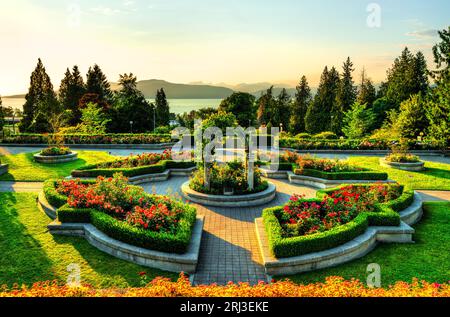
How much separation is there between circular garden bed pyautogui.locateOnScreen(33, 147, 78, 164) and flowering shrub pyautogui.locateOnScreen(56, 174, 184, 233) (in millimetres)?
9134

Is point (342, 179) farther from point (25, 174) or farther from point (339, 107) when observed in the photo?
A: point (339, 107)

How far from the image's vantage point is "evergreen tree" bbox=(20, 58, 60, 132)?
4747cm

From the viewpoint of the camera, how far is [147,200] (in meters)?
10.6

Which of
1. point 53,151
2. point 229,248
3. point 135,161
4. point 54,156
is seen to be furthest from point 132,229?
point 53,151

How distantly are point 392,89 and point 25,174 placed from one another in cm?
5324

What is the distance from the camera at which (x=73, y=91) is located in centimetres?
5694

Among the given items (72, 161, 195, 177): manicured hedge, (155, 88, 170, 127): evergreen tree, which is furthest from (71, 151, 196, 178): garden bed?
(155, 88, 170, 127): evergreen tree

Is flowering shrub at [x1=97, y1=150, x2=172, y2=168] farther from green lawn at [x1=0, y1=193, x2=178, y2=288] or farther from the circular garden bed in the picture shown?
green lawn at [x1=0, y1=193, x2=178, y2=288]

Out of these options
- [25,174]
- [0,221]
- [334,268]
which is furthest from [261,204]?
[25,174]

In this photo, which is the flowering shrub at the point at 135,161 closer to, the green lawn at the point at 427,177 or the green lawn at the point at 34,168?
the green lawn at the point at 34,168

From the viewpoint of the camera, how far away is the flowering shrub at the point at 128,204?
29.9ft

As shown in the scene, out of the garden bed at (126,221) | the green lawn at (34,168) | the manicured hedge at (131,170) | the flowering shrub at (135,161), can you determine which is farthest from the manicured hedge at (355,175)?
the green lawn at (34,168)

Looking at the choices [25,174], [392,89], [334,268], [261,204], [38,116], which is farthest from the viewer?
[392,89]
